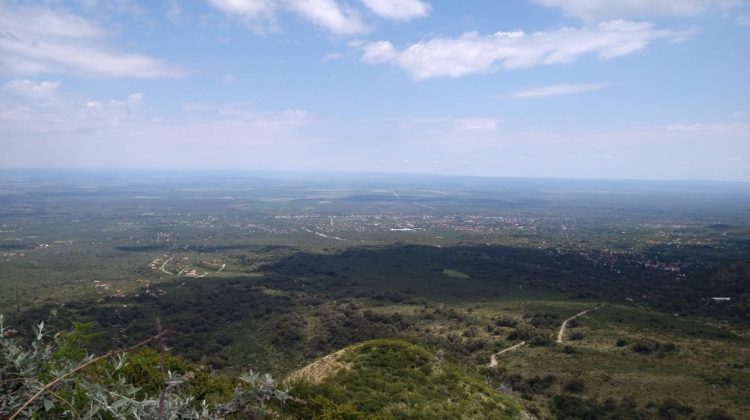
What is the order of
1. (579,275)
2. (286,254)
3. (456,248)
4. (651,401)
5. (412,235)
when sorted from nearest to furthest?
(651,401)
(579,275)
(286,254)
(456,248)
(412,235)

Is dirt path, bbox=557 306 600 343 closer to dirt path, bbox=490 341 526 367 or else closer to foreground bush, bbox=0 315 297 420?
dirt path, bbox=490 341 526 367

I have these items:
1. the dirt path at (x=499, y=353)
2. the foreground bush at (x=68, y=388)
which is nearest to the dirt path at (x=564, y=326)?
the dirt path at (x=499, y=353)

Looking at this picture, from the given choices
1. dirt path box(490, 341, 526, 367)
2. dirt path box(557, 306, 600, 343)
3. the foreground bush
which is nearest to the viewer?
the foreground bush

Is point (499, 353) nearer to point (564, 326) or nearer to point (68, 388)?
point (564, 326)

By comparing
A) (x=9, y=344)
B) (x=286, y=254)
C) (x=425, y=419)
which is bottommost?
(x=286, y=254)

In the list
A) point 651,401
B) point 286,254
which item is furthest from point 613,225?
point 651,401

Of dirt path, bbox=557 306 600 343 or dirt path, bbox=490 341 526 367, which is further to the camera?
dirt path, bbox=557 306 600 343

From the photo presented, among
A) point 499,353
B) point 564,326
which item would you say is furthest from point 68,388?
point 564,326

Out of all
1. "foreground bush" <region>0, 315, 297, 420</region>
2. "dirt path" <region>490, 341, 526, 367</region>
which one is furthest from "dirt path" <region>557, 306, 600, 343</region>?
"foreground bush" <region>0, 315, 297, 420</region>

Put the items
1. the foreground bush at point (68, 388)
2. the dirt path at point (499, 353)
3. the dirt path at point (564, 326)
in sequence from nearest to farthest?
the foreground bush at point (68, 388) < the dirt path at point (499, 353) < the dirt path at point (564, 326)

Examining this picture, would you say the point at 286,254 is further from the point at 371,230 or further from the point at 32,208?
the point at 32,208

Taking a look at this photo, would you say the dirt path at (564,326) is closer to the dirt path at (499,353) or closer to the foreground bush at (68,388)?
the dirt path at (499,353)
